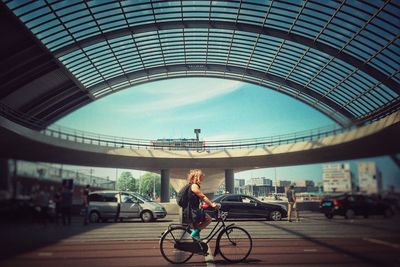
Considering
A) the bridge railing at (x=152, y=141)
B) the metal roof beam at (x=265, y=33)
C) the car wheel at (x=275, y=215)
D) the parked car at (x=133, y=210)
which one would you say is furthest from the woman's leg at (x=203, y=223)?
the metal roof beam at (x=265, y=33)

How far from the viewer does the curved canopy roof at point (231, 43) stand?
28891 mm

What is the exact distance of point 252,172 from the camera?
6.79m

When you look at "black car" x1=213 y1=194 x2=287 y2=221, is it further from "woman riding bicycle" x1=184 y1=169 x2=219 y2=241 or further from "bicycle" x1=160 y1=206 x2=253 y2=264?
"woman riding bicycle" x1=184 y1=169 x2=219 y2=241

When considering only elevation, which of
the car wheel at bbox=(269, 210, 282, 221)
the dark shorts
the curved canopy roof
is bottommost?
the car wheel at bbox=(269, 210, 282, 221)

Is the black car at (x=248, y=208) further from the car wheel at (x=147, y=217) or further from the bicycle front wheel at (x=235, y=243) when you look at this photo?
the bicycle front wheel at (x=235, y=243)

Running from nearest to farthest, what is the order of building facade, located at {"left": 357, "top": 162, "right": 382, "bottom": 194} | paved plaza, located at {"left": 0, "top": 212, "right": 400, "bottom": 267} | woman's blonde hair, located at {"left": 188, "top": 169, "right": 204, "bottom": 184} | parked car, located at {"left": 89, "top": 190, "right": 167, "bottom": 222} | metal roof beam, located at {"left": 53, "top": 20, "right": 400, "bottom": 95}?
building facade, located at {"left": 357, "top": 162, "right": 382, "bottom": 194} → paved plaza, located at {"left": 0, "top": 212, "right": 400, "bottom": 267} → woman's blonde hair, located at {"left": 188, "top": 169, "right": 204, "bottom": 184} → parked car, located at {"left": 89, "top": 190, "right": 167, "bottom": 222} → metal roof beam, located at {"left": 53, "top": 20, "right": 400, "bottom": 95}

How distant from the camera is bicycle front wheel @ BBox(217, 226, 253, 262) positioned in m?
5.94

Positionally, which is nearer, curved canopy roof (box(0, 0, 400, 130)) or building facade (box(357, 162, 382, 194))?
building facade (box(357, 162, 382, 194))

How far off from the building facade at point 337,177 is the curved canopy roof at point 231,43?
21.4m

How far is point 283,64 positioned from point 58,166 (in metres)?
42.2

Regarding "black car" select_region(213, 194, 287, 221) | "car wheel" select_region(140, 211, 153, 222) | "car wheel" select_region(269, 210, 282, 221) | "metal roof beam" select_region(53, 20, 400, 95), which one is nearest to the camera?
"car wheel" select_region(140, 211, 153, 222)

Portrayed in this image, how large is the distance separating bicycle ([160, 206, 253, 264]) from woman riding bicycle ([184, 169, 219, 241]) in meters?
0.15

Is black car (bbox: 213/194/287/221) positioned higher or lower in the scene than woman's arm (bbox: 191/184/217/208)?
lower

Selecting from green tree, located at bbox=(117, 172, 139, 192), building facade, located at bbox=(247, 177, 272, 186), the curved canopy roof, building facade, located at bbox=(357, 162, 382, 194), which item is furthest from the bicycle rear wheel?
the curved canopy roof
